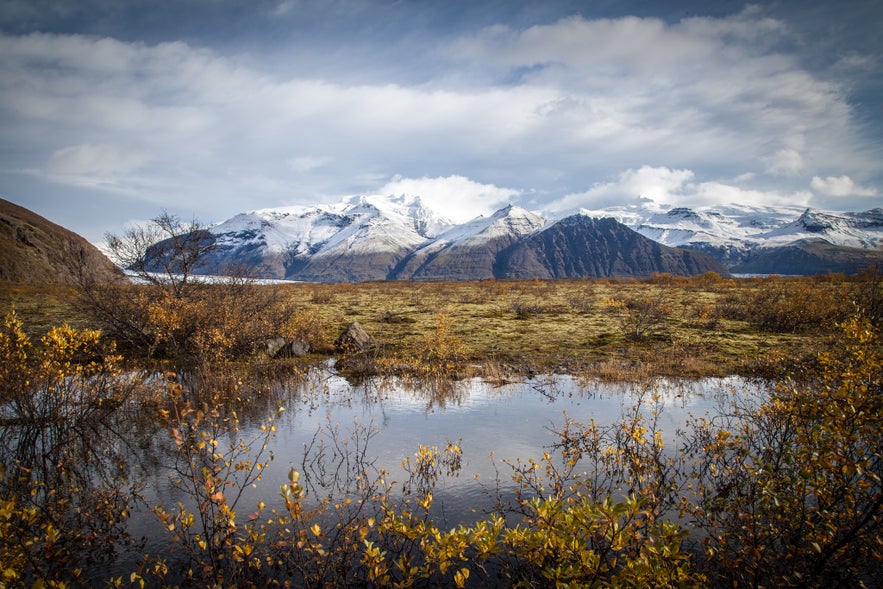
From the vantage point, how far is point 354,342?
925 inches

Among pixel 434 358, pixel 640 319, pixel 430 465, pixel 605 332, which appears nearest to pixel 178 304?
pixel 434 358

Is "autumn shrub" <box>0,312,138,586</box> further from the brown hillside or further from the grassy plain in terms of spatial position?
the brown hillside

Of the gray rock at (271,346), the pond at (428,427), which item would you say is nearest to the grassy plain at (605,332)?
the gray rock at (271,346)

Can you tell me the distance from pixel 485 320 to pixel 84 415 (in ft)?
87.1

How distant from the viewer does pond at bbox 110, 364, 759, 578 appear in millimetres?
8820

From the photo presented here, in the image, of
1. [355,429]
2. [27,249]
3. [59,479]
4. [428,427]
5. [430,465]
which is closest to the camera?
[59,479]

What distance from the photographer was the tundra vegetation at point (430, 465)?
5219 mm

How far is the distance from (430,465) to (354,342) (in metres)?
14.6

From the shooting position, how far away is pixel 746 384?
17.2 m

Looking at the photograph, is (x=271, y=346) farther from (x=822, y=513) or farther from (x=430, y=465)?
(x=822, y=513)

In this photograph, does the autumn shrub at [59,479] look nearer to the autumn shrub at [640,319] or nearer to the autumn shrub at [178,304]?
the autumn shrub at [178,304]

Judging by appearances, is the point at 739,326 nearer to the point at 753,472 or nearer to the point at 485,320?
the point at 485,320

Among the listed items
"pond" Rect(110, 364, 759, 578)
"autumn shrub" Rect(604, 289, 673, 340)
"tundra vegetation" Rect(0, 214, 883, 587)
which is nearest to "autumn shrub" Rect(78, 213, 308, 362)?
"tundra vegetation" Rect(0, 214, 883, 587)

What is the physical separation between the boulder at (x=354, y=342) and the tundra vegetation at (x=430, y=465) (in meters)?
0.54
